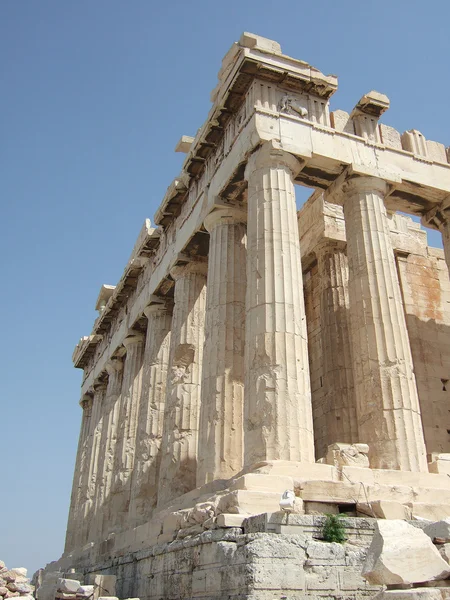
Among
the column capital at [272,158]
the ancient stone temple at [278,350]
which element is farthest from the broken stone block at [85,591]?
the column capital at [272,158]

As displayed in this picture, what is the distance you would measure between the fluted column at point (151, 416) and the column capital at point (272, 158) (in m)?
9.17

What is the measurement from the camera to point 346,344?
19.3 meters

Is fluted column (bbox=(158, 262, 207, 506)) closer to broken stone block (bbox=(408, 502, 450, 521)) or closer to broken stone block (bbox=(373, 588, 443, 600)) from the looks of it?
broken stone block (bbox=(408, 502, 450, 521))

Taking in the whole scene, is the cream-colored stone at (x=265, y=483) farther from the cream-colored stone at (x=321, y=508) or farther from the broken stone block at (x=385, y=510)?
the broken stone block at (x=385, y=510)

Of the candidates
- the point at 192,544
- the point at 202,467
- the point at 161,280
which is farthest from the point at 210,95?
the point at 192,544

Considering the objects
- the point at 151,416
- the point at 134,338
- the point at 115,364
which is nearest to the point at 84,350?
the point at 115,364

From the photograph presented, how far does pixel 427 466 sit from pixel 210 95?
12.4 metres

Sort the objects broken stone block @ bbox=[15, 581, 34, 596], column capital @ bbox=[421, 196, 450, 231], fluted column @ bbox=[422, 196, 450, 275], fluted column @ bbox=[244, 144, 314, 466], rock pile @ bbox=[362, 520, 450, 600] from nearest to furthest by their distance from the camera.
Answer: rock pile @ bbox=[362, 520, 450, 600] → fluted column @ bbox=[244, 144, 314, 466] → broken stone block @ bbox=[15, 581, 34, 596] → fluted column @ bbox=[422, 196, 450, 275] → column capital @ bbox=[421, 196, 450, 231]

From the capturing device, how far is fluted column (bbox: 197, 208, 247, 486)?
1465 centimetres

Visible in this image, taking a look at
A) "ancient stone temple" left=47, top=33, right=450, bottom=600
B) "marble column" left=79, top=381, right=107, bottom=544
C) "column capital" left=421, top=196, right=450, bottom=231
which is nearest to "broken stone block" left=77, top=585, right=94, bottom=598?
"ancient stone temple" left=47, top=33, right=450, bottom=600

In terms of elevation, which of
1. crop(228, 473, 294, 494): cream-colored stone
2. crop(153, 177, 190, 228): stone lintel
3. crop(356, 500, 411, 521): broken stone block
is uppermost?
crop(153, 177, 190, 228): stone lintel

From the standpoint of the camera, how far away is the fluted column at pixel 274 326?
12461 millimetres

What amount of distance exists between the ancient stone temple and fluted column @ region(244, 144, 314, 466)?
4 cm

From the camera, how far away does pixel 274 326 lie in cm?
1350
